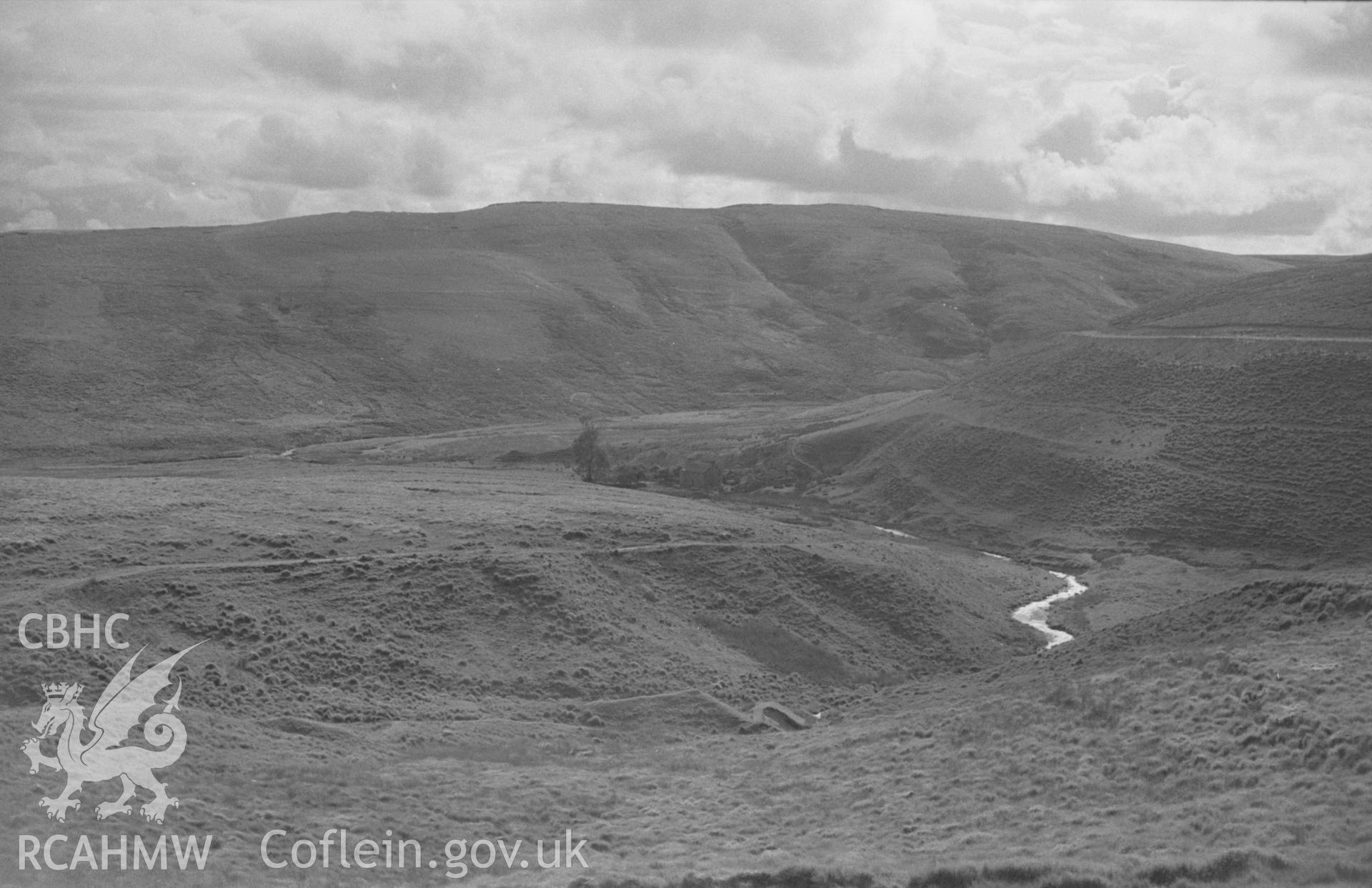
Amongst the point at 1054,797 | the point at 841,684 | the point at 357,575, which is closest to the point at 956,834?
the point at 1054,797

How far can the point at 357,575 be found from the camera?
149ft

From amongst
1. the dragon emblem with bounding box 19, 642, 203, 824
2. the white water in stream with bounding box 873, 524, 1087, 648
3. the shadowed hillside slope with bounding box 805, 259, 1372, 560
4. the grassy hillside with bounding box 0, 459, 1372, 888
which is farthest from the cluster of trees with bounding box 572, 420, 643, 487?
the dragon emblem with bounding box 19, 642, 203, 824

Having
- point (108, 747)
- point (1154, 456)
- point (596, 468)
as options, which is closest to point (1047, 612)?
point (1154, 456)

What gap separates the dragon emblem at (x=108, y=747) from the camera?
23.5 meters

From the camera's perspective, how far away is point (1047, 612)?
58.3m

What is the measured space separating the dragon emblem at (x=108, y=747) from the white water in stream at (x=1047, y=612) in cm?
3499

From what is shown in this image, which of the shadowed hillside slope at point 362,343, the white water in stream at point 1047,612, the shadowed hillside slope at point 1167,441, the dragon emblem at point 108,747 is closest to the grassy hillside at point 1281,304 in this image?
the shadowed hillside slope at point 1167,441

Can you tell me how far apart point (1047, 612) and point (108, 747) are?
4311 centimetres

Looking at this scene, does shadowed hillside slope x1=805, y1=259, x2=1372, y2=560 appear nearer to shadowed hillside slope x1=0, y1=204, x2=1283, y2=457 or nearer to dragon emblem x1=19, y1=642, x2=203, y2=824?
dragon emblem x1=19, y1=642, x2=203, y2=824

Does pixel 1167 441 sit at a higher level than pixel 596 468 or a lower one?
higher

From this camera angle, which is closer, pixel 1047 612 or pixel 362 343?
pixel 1047 612

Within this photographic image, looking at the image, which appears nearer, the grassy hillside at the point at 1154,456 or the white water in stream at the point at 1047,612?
the white water in stream at the point at 1047,612

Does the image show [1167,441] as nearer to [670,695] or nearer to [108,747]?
[670,695]

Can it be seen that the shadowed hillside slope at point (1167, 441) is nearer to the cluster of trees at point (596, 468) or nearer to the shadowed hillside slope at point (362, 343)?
the cluster of trees at point (596, 468)
